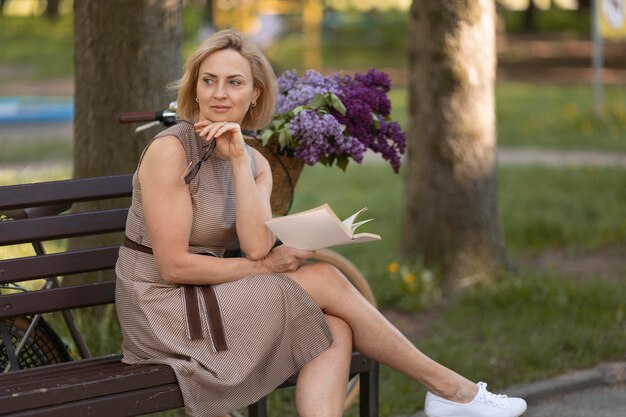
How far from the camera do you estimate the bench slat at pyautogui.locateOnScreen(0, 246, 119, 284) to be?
3.42 metres

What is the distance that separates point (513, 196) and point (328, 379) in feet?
17.1

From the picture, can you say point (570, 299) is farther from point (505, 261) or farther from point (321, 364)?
point (321, 364)

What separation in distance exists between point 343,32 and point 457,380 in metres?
22.7

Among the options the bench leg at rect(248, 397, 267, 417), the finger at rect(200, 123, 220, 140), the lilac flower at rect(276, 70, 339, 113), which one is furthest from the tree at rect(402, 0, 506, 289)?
the finger at rect(200, 123, 220, 140)

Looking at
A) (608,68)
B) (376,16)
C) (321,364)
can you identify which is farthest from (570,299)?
(376,16)

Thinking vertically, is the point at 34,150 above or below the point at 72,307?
below

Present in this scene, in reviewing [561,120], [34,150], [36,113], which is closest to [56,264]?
[34,150]

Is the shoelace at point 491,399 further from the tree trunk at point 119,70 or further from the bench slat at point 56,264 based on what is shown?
the tree trunk at point 119,70

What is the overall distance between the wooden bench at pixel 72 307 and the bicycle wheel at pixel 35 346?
0.06m

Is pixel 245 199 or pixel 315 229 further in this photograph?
pixel 245 199

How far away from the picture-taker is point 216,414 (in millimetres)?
3156

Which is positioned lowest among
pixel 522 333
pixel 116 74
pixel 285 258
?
pixel 522 333

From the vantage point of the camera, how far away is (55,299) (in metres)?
3.46

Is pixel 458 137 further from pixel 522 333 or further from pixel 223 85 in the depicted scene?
pixel 223 85
